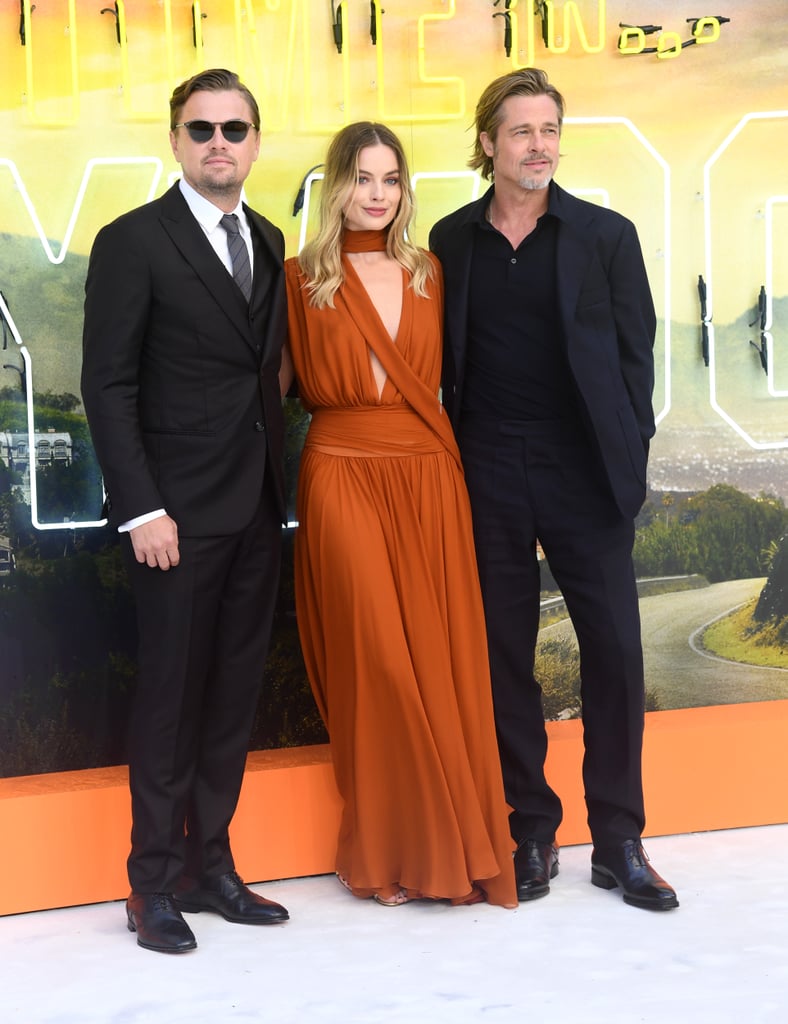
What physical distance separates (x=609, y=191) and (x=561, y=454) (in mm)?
1218

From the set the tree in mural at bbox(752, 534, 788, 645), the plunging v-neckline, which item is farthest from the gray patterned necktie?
the tree in mural at bbox(752, 534, 788, 645)

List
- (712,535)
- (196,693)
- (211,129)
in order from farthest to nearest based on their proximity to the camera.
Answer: (712,535) → (196,693) → (211,129)

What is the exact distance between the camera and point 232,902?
3266 millimetres

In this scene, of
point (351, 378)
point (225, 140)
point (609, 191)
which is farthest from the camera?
point (609, 191)

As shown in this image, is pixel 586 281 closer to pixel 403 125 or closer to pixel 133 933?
pixel 403 125

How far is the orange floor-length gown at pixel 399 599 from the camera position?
325 cm

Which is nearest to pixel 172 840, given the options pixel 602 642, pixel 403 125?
pixel 602 642

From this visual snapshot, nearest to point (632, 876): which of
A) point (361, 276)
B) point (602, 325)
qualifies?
point (602, 325)

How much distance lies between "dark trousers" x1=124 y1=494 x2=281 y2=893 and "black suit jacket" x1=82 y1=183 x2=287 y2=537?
12 centimetres

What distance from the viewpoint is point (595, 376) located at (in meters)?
3.25

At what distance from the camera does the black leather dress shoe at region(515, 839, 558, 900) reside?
338 cm

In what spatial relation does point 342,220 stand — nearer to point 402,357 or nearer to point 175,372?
point 402,357

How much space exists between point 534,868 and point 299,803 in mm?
637

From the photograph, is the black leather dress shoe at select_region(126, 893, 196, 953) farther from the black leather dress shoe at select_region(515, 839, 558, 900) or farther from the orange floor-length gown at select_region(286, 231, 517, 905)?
the black leather dress shoe at select_region(515, 839, 558, 900)
